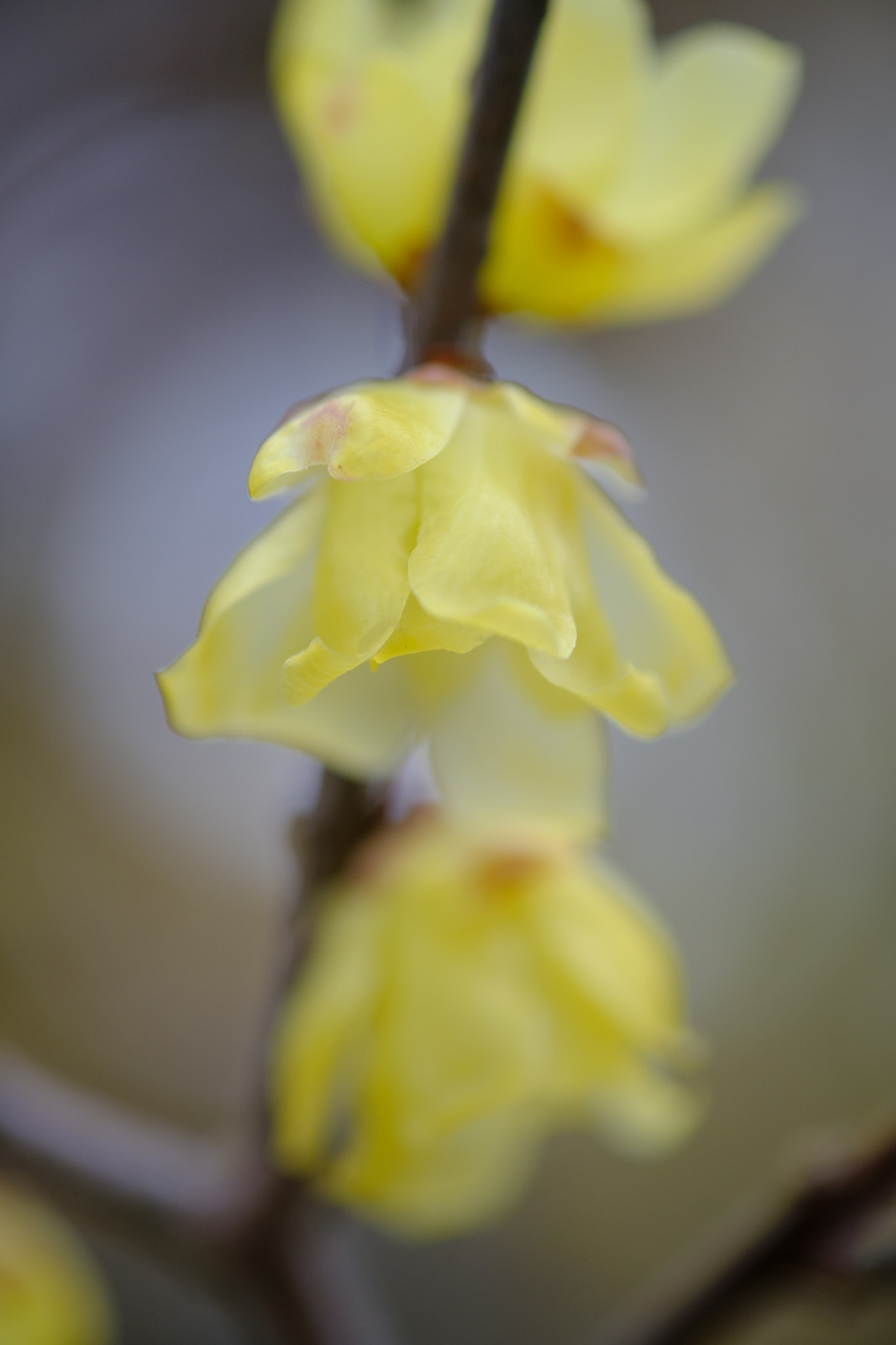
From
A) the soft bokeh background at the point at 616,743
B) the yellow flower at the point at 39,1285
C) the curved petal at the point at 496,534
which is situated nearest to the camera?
the curved petal at the point at 496,534

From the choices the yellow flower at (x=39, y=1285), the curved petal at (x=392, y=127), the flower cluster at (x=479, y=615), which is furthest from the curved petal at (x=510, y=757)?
the yellow flower at (x=39, y=1285)

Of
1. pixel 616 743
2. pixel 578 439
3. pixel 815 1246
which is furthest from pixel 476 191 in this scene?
pixel 616 743

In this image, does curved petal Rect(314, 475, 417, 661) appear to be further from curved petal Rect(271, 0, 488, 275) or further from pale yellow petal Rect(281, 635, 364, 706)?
curved petal Rect(271, 0, 488, 275)

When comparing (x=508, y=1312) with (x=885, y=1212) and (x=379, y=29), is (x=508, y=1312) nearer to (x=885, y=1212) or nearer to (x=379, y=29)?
(x=885, y=1212)

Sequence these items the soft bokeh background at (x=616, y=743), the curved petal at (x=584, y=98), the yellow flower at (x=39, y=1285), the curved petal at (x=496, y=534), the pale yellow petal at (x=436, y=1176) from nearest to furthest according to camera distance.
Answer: the curved petal at (x=496, y=534), the curved petal at (x=584, y=98), the pale yellow petal at (x=436, y=1176), the yellow flower at (x=39, y=1285), the soft bokeh background at (x=616, y=743)

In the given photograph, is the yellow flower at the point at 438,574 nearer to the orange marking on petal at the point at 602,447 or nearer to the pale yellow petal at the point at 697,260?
the orange marking on petal at the point at 602,447

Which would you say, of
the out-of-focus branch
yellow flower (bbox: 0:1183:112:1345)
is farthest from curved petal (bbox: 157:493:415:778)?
yellow flower (bbox: 0:1183:112:1345)

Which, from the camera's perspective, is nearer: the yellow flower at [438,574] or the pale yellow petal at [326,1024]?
Answer: the yellow flower at [438,574]

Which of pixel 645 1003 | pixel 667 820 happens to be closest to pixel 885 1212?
pixel 645 1003
